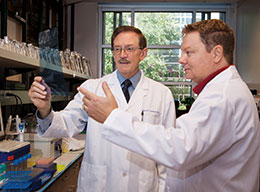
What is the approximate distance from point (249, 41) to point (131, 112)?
14.4ft

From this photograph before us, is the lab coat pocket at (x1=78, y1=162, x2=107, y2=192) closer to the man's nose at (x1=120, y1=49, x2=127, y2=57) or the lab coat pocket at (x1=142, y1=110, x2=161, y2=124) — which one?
the lab coat pocket at (x1=142, y1=110, x2=161, y2=124)

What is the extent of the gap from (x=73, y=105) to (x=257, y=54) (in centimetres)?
426

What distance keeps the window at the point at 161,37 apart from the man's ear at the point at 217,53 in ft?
16.2

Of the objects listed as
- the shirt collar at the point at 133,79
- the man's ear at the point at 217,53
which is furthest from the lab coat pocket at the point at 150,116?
the man's ear at the point at 217,53

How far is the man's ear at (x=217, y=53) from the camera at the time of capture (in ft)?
3.96

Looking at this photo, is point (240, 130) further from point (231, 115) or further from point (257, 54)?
point (257, 54)

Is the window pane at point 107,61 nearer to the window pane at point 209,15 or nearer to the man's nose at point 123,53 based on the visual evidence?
the window pane at point 209,15

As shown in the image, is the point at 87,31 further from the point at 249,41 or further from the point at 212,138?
the point at 212,138

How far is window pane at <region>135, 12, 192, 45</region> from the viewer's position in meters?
6.21

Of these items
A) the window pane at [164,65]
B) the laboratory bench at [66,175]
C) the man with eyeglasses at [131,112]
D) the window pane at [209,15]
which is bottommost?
the laboratory bench at [66,175]

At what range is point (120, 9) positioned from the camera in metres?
6.09

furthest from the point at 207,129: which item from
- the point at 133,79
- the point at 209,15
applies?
the point at 209,15

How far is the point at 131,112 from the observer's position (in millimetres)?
1864

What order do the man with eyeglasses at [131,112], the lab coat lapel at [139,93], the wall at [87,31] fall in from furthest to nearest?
the wall at [87,31]
the lab coat lapel at [139,93]
the man with eyeglasses at [131,112]
